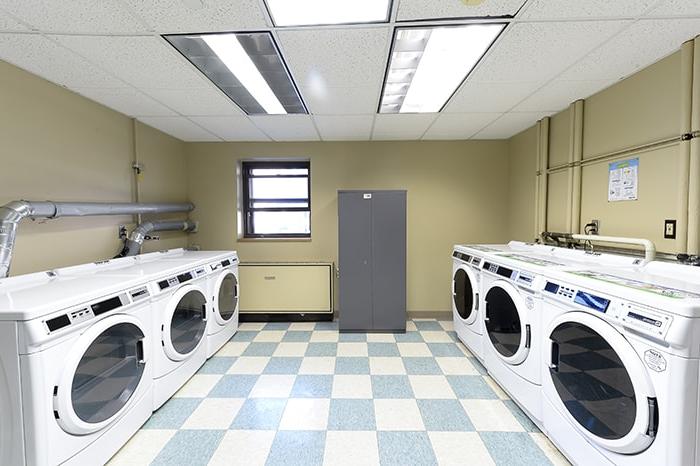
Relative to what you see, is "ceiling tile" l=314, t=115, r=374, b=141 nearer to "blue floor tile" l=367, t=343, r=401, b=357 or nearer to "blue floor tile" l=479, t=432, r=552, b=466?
"blue floor tile" l=367, t=343, r=401, b=357

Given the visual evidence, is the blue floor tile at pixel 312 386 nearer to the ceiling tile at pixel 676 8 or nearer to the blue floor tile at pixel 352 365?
the blue floor tile at pixel 352 365

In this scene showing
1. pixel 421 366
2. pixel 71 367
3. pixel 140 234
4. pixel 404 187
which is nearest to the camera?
pixel 71 367

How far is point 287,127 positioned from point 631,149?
303 centimetres

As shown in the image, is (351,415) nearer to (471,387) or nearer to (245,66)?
(471,387)

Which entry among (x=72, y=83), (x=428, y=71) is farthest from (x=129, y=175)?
(x=428, y=71)

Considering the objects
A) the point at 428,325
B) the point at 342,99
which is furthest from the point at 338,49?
the point at 428,325

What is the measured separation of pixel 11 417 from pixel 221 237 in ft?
9.88

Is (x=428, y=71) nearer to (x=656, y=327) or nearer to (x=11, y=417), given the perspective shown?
(x=656, y=327)

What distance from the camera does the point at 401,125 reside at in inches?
136

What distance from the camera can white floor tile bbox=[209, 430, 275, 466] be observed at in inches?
69.7

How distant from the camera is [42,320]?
135 centimetres

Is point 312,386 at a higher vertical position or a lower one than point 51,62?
lower

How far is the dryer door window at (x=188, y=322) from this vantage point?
2.42 m

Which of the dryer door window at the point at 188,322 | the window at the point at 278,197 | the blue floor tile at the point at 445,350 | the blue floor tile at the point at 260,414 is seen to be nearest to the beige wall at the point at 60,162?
the dryer door window at the point at 188,322
